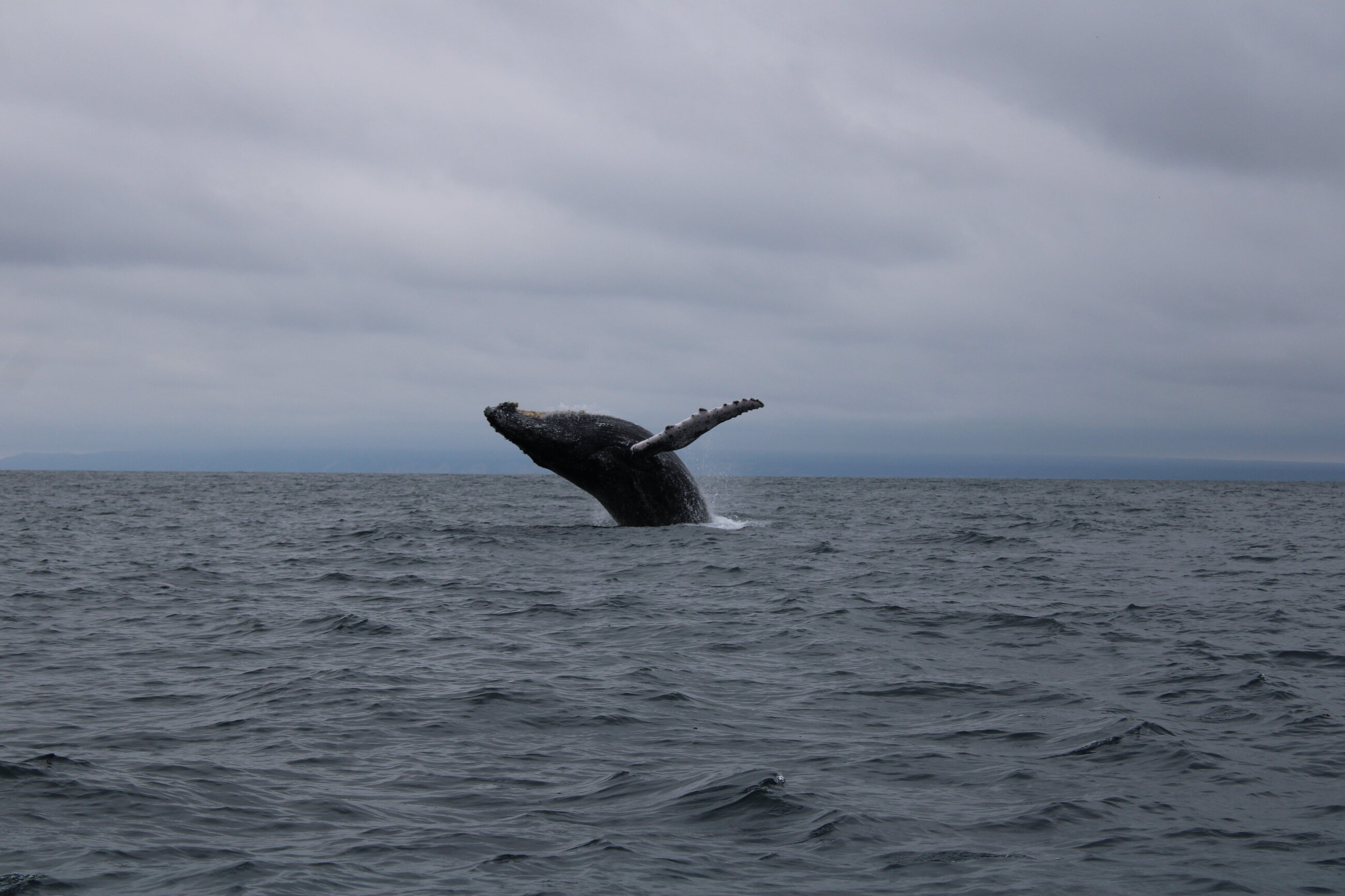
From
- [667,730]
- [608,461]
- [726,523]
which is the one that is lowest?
[667,730]

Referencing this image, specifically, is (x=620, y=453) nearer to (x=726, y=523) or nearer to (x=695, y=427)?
(x=695, y=427)

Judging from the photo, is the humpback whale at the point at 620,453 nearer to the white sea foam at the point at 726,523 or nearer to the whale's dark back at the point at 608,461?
the whale's dark back at the point at 608,461

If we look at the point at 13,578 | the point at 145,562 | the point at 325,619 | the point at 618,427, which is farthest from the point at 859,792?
the point at 145,562

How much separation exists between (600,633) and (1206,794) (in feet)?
19.9

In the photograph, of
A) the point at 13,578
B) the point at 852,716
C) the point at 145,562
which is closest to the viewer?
the point at 852,716

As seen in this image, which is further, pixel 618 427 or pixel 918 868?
pixel 618 427

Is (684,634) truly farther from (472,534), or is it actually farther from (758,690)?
(472,534)

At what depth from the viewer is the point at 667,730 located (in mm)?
7535

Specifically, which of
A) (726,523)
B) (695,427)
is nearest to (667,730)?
(695,427)

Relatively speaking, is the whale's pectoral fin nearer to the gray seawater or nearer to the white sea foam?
the gray seawater

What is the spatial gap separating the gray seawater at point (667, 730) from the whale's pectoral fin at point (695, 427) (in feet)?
5.56

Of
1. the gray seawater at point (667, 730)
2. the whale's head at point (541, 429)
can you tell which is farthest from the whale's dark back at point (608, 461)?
the gray seawater at point (667, 730)

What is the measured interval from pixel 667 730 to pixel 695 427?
868 cm

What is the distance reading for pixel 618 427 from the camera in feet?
57.0
